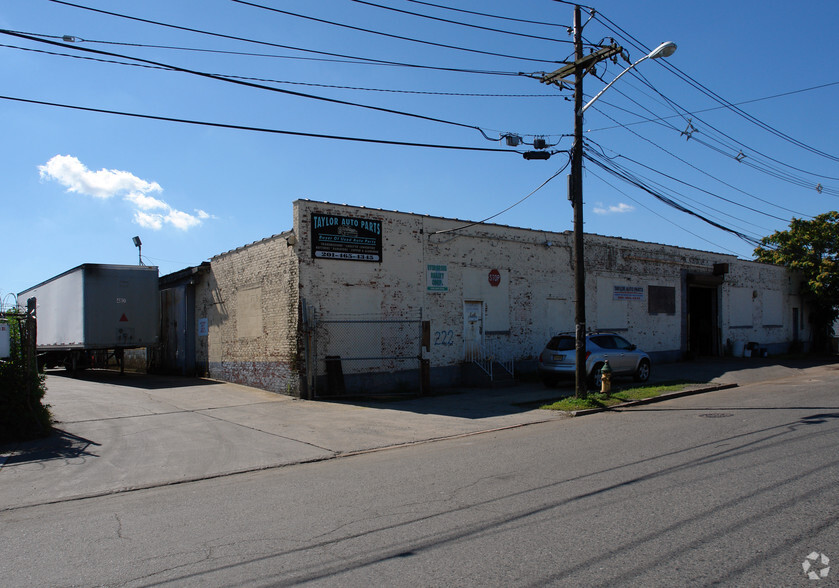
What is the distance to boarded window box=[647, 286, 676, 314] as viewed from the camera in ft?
86.5

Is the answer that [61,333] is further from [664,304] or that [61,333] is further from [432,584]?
[664,304]

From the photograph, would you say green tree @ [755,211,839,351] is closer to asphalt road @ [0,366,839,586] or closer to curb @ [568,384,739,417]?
curb @ [568,384,739,417]

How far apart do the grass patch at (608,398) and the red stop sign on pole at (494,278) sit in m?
5.89

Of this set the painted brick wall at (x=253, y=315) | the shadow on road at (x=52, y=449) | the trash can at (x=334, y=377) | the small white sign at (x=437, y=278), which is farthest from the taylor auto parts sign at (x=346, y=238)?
the shadow on road at (x=52, y=449)

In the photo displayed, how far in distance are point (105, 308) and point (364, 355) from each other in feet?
32.5

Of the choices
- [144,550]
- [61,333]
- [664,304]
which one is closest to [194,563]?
[144,550]

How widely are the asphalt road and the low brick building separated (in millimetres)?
7532

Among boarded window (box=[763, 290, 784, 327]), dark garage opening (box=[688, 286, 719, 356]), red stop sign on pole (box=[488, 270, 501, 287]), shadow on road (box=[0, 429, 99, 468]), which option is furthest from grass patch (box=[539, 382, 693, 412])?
boarded window (box=[763, 290, 784, 327])

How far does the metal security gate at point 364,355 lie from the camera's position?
52.7 ft

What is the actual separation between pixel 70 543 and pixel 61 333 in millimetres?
19152

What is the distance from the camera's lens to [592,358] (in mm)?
17531

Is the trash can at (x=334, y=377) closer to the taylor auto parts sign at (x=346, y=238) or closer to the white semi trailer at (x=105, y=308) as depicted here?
the taylor auto parts sign at (x=346, y=238)

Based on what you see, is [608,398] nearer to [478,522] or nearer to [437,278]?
[437,278]

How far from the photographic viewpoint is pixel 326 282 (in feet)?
53.8
